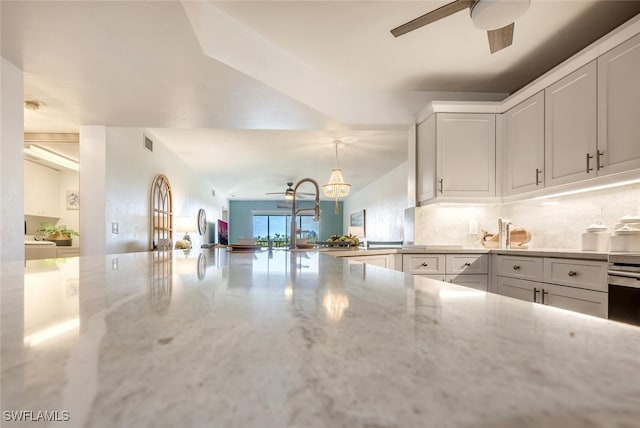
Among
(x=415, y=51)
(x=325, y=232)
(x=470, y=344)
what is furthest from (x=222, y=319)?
(x=325, y=232)

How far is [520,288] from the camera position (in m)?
2.52

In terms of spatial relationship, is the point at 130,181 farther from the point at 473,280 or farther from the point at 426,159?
the point at 473,280

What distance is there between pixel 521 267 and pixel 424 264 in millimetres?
745

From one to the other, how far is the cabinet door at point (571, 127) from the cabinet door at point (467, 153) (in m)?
0.55

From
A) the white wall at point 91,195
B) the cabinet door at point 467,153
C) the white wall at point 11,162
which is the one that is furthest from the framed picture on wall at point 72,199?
the cabinet door at point 467,153

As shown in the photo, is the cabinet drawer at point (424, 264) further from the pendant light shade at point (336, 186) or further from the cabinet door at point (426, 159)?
the pendant light shade at point (336, 186)

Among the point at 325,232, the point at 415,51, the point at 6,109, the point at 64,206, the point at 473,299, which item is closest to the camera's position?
the point at 473,299

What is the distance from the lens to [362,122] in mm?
3357

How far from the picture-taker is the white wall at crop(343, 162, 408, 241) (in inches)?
249

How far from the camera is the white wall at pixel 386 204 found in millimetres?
6324

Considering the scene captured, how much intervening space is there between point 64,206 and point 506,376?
25.9 feet

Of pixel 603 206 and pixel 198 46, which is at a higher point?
pixel 198 46

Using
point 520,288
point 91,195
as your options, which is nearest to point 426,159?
point 520,288

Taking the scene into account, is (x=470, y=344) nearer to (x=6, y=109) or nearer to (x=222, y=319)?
(x=222, y=319)
